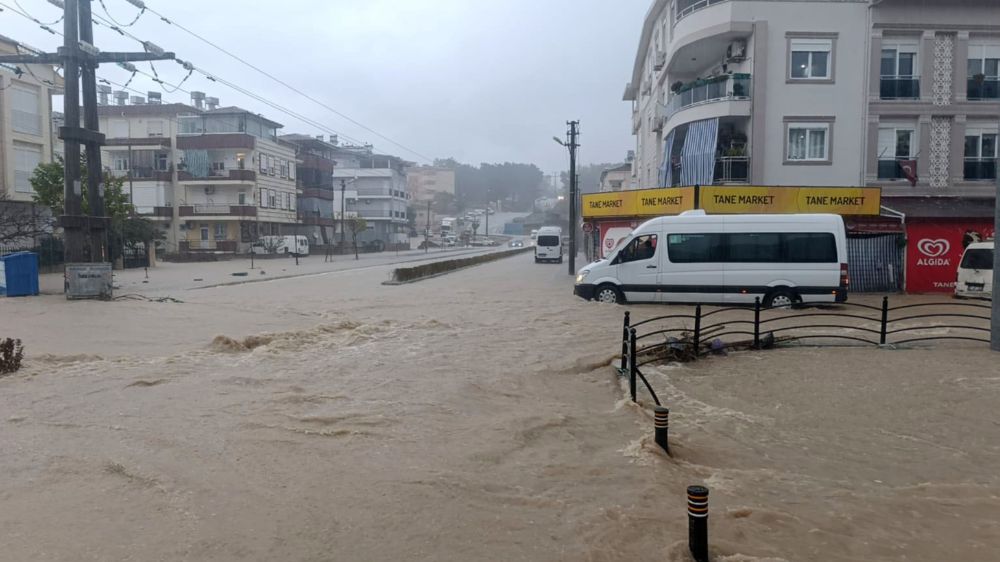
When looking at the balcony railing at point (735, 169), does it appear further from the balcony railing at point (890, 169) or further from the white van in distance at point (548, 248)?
the white van in distance at point (548, 248)

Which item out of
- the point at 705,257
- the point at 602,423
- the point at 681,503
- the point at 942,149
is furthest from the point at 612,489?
the point at 942,149

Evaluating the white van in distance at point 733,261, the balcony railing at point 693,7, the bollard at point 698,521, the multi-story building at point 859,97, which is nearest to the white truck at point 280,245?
the balcony railing at point 693,7

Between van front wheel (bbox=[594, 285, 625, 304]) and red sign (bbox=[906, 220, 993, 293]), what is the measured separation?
1071cm

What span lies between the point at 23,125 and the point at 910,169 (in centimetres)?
4372

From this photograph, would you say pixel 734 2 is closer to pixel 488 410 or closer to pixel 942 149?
pixel 942 149

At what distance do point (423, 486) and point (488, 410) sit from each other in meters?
2.63

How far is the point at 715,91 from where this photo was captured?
27188 mm

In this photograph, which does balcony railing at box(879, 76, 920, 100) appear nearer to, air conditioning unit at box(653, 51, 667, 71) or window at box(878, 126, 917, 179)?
window at box(878, 126, 917, 179)

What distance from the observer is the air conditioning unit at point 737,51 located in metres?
26.9

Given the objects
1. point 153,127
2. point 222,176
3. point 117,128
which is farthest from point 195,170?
point 117,128

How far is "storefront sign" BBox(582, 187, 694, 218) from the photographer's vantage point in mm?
24625

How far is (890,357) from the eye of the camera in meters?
10.9

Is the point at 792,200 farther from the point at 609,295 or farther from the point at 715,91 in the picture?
the point at 609,295

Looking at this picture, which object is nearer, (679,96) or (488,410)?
(488,410)
